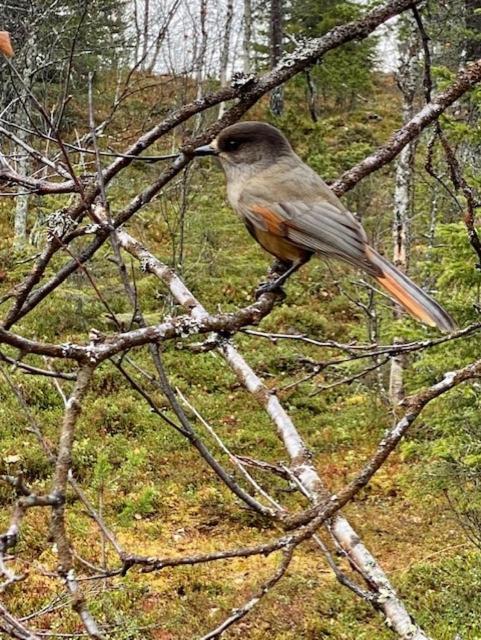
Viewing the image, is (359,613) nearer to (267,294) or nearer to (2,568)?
(267,294)

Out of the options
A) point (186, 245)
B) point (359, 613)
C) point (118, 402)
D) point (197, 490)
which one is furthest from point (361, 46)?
point (359, 613)

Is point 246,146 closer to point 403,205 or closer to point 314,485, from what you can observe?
point 314,485

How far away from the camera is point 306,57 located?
254 cm

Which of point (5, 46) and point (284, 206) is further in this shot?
point (284, 206)

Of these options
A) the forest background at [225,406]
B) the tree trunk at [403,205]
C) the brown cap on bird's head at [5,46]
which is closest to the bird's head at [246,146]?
the forest background at [225,406]

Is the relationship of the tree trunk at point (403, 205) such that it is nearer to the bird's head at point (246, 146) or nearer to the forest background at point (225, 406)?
the forest background at point (225, 406)

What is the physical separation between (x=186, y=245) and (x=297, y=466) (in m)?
11.7

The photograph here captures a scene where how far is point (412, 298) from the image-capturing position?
220 cm

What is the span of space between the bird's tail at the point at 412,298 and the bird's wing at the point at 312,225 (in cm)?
9

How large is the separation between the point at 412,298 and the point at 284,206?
0.66 meters

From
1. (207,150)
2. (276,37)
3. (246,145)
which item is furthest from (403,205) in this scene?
(276,37)

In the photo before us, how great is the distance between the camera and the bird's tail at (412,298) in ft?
6.77

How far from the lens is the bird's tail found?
6.77ft

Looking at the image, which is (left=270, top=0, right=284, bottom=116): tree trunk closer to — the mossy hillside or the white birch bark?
the mossy hillside
